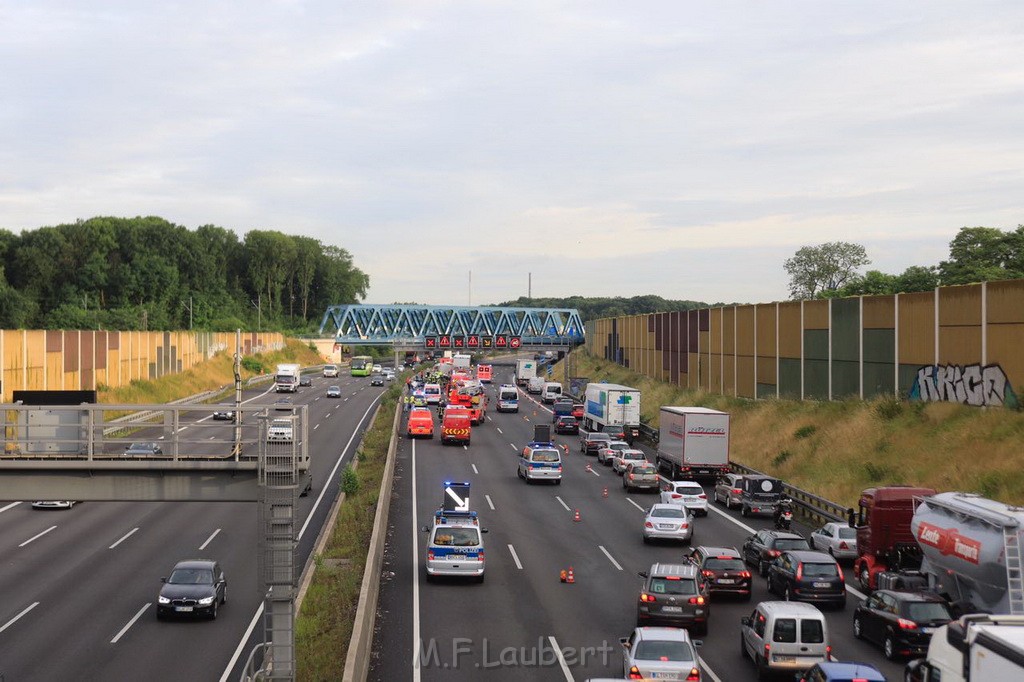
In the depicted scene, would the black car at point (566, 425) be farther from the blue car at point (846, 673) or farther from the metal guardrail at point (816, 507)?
the blue car at point (846, 673)

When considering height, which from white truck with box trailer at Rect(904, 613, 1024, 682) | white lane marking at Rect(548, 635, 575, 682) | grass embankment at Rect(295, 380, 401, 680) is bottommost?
white lane marking at Rect(548, 635, 575, 682)

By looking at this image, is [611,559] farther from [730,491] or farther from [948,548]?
[730,491]

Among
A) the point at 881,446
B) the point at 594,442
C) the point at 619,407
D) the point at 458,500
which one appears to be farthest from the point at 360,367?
the point at 458,500

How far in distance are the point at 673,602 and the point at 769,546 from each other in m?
7.93

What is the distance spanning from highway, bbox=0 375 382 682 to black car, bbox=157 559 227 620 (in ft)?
1.28

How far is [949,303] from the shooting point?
48.0 metres

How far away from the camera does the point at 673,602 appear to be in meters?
25.3

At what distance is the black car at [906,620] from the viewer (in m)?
23.3

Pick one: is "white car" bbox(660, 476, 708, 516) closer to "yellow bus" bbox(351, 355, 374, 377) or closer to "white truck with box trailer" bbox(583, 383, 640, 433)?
"white truck with box trailer" bbox(583, 383, 640, 433)

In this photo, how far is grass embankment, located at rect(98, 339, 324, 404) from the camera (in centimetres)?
8494

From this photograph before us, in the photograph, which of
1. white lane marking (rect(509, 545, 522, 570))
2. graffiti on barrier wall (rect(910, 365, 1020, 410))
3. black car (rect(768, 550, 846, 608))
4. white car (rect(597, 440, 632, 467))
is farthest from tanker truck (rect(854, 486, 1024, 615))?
white car (rect(597, 440, 632, 467))

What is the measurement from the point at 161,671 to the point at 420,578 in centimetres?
1000

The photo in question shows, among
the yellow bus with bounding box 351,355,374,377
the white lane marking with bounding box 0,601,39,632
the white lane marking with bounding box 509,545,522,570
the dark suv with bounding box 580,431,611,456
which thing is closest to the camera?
the white lane marking with bounding box 0,601,39,632

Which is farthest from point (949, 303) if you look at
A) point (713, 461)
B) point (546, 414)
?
point (546, 414)
